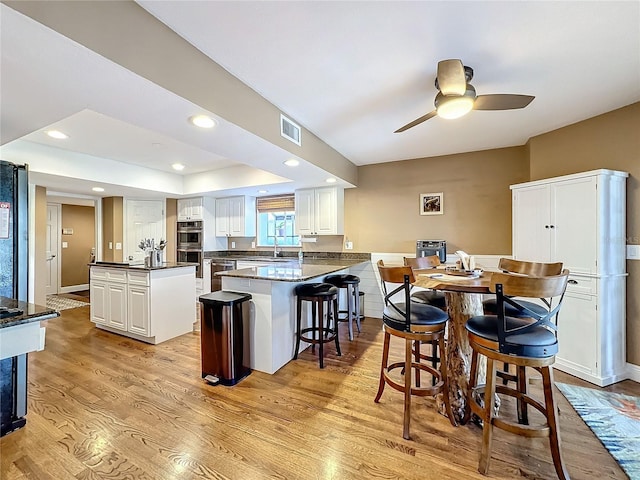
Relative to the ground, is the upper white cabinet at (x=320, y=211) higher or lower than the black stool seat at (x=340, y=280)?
higher

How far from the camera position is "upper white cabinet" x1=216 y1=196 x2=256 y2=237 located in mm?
5516

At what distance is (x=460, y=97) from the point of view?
192cm

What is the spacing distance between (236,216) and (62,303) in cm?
381

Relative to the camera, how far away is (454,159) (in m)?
4.05

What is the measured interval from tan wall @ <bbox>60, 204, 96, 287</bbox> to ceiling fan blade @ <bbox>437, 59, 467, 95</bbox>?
8006mm

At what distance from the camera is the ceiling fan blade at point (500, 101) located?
1841 millimetres

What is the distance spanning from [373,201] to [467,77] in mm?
2680

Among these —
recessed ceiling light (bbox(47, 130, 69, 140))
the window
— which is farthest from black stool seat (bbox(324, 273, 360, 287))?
recessed ceiling light (bbox(47, 130, 69, 140))

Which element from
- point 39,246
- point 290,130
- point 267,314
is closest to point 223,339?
point 267,314

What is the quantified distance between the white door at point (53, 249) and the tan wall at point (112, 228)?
1950mm

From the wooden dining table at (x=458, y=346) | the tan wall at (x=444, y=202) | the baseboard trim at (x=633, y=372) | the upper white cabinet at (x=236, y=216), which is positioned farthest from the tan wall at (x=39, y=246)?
the baseboard trim at (x=633, y=372)

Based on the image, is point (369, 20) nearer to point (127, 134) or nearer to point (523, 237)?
point (523, 237)

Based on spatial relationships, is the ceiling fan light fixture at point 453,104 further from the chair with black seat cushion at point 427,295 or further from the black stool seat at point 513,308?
the black stool seat at point 513,308

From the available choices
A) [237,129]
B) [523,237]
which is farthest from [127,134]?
[523,237]
